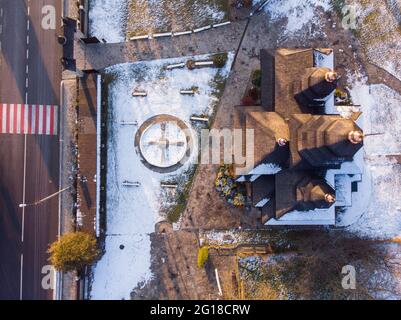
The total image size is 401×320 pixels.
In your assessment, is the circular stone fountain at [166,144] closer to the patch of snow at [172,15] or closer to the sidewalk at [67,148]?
the sidewalk at [67,148]

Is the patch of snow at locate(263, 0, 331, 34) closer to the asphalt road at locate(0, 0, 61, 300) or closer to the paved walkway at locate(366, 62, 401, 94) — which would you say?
the paved walkway at locate(366, 62, 401, 94)

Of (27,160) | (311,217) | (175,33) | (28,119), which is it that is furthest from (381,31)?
(27,160)

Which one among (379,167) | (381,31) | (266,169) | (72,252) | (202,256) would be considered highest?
(381,31)

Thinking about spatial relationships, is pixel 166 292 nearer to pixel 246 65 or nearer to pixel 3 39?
pixel 246 65

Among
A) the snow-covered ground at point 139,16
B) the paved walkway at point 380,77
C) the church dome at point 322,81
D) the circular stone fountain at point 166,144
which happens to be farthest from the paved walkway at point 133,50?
the paved walkway at point 380,77

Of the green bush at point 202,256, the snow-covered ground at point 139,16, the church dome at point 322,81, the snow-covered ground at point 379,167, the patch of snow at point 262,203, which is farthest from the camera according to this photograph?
the snow-covered ground at point 139,16

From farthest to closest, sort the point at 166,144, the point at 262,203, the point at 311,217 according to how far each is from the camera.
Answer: the point at 166,144, the point at 262,203, the point at 311,217

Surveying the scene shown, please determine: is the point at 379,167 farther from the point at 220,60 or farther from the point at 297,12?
the point at 220,60
